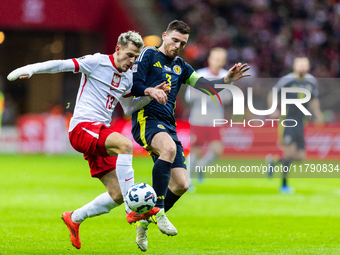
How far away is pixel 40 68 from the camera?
15.3 ft

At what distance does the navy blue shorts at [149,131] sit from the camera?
5226mm

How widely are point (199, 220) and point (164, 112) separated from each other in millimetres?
2211

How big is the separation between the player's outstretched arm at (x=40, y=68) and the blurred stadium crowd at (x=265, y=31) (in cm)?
Result: 1531

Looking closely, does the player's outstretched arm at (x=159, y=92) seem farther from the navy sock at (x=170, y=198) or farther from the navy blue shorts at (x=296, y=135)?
the navy blue shorts at (x=296, y=135)

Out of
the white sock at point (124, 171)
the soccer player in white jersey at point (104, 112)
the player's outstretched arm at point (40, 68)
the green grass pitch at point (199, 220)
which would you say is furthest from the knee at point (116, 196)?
the player's outstretched arm at point (40, 68)

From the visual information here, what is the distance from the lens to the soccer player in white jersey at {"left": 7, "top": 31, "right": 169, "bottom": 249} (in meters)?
4.80

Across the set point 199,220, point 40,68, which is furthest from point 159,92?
point 199,220

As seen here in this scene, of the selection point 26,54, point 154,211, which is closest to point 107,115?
point 154,211

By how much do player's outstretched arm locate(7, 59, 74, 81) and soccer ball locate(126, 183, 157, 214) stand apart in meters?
1.28

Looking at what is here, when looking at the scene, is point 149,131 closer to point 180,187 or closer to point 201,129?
point 180,187

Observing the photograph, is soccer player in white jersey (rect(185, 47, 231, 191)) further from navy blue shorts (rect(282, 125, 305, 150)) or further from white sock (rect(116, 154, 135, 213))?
white sock (rect(116, 154, 135, 213))

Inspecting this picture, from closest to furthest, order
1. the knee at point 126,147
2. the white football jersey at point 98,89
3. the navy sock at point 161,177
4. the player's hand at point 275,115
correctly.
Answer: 1. the knee at point 126,147
2. the navy sock at point 161,177
3. the white football jersey at point 98,89
4. the player's hand at point 275,115

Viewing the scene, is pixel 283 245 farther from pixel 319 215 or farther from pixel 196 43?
pixel 196 43

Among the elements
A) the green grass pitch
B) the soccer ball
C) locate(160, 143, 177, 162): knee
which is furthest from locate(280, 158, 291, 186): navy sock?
the soccer ball
